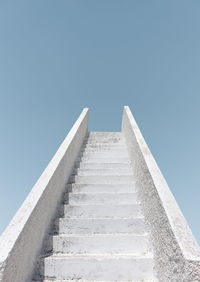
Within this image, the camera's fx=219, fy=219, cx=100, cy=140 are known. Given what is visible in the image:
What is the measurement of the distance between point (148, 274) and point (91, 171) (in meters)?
1.95

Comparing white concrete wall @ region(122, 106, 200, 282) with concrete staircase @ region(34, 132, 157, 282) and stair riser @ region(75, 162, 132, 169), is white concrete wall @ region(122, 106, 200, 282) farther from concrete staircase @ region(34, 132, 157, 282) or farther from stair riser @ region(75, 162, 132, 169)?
stair riser @ region(75, 162, 132, 169)

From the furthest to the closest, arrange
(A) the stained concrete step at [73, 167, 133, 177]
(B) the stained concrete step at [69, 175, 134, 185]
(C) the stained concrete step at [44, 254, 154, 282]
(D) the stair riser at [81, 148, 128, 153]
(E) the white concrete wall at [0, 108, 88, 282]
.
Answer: (D) the stair riser at [81, 148, 128, 153]
(A) the stained concrete step at [73, 167, 133, 177]
(B) the stained concrete step at [69, 175, 134, 185]
(C) the stained concrete step at [44, 254, 154, 282]
(E) the white concrete wall at [0, 108, 88, 282]

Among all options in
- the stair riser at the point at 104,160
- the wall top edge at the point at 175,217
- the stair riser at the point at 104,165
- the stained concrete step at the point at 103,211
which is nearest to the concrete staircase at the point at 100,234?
the stained concrete step at the point at 103,211

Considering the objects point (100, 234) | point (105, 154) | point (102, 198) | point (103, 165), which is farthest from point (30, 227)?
point (105, 154)

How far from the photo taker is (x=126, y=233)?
232 centimetres

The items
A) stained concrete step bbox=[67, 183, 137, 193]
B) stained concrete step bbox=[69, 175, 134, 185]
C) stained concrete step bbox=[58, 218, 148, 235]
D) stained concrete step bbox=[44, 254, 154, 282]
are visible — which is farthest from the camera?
stained concrete step bbox=[69, 175, 134, 185]

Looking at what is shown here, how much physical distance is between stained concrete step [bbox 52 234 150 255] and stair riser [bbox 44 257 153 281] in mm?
169

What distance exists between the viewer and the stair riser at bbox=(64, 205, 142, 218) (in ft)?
8.39

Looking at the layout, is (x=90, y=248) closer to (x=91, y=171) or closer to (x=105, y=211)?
(x=105, y=211)

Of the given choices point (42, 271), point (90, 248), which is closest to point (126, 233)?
point (90, 248)

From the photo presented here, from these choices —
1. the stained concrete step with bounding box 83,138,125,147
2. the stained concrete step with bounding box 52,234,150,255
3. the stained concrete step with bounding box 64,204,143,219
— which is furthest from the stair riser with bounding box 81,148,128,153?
the stained concrete step with bounding box 52,234,150,255

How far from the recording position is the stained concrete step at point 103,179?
324cm

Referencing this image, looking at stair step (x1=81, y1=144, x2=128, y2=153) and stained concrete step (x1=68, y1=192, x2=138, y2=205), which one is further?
stair step (x1=81, y1=144, x2=128, y2=153)

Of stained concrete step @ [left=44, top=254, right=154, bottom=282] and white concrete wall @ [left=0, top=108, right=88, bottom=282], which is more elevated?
white concrete wall @ [left=0, top=108, right=88, bottom=282]
